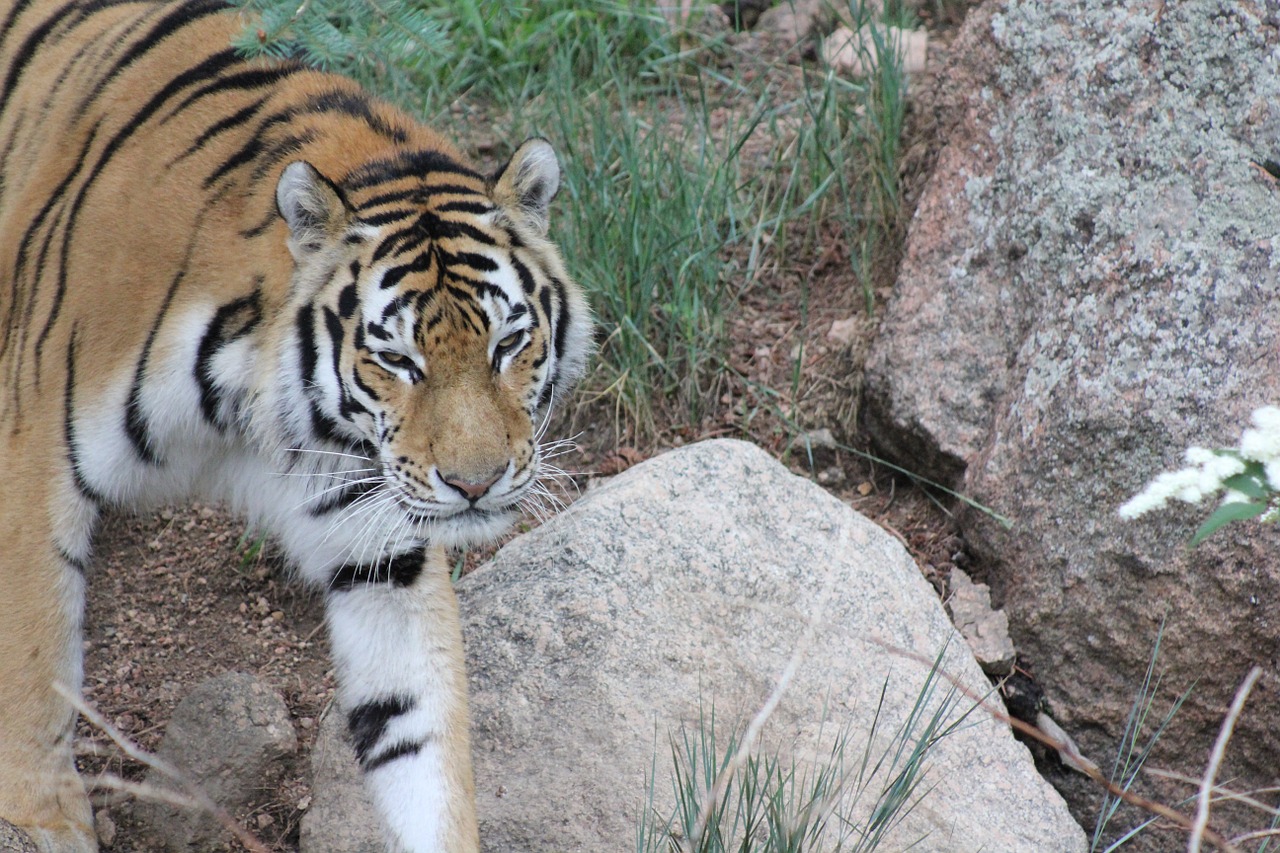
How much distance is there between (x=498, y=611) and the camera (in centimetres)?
304

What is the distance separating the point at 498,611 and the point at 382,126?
1.13 meters

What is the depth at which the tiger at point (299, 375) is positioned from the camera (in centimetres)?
249

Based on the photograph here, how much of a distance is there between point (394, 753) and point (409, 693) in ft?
0.40

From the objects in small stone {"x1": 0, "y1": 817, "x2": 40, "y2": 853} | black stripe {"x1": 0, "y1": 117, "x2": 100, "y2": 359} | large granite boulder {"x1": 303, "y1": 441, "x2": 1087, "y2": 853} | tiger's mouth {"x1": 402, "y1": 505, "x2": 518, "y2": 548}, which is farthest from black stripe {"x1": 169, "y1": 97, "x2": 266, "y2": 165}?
small stone {"x1": 0, "y1": 817, "x2": 40, "y2": 853}

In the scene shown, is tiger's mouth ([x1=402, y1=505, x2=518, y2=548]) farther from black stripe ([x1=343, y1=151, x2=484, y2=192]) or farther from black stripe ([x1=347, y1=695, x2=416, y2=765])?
black stripe ([x1=343, y1=151, x2=484, y2=192])

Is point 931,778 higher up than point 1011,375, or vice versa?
point 1011,375

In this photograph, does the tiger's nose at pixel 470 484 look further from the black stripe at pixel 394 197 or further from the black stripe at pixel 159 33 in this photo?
the black stripe at pixel 159 33

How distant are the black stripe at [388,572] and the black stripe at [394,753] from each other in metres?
0.33

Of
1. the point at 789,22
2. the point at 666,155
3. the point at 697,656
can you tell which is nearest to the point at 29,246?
the point at 697,656

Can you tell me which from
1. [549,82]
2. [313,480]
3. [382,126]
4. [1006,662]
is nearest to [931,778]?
[1006,662]

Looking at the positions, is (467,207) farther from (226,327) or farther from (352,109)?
(226,327)

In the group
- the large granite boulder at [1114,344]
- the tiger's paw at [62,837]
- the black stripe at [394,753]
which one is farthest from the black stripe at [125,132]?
the large granite boulder at [1114,344]

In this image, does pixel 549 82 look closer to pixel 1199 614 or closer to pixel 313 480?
pixel 313 480

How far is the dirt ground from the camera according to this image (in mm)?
3459
